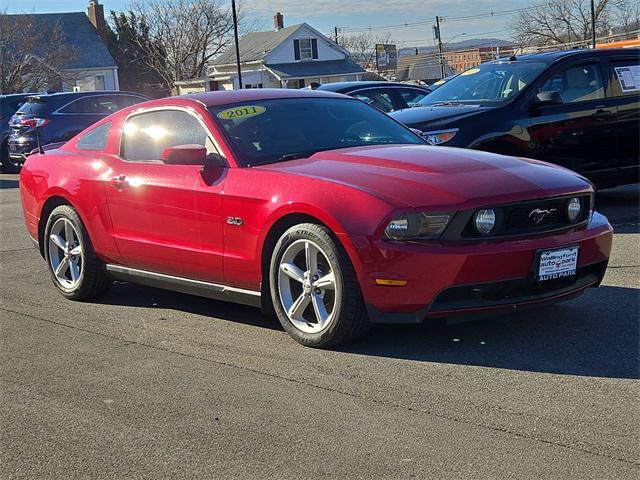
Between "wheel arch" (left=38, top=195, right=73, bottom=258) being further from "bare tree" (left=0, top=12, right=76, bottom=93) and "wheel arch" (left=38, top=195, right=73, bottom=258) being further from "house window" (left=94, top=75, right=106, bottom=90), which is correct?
"house window" (left=94, top=75, right=106, bottom=90)

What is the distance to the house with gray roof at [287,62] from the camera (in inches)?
2484

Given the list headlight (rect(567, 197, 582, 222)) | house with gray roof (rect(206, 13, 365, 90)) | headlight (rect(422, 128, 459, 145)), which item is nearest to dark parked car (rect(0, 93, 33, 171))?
headlight (rect(422, 128, 459, 145))

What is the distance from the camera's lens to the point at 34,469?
3.62 m

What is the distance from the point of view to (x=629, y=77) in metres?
10.2

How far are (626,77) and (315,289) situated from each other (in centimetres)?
654

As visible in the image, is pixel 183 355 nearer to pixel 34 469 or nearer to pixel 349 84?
pixel 34 469

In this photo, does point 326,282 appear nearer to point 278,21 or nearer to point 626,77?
point 626,77

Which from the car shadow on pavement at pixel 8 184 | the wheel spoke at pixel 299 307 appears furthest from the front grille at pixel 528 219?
the car shadow on pavement at pixel 8 184

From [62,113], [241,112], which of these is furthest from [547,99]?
[62,113]

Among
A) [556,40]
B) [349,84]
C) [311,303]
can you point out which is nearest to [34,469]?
[311,303]

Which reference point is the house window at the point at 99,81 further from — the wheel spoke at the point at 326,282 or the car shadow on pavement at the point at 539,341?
the wheel spoke at the point at 326,282

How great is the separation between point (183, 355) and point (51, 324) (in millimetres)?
1396

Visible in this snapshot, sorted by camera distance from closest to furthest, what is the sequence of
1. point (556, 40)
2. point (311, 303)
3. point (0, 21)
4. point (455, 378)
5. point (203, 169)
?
point (455, 378) → point (311, 303) → point (203, 169) → point (0, 21) → point (556, 40)

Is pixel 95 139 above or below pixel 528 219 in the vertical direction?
above
